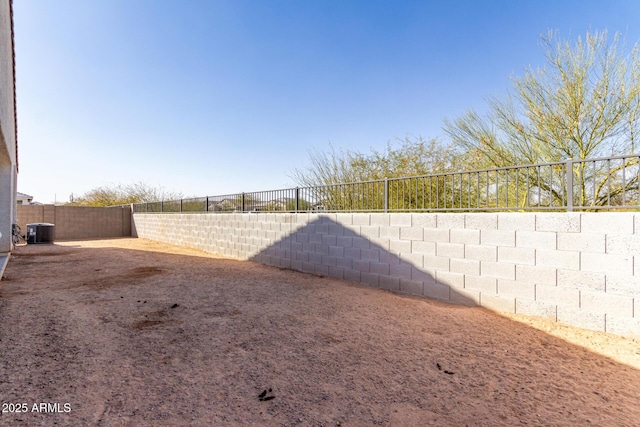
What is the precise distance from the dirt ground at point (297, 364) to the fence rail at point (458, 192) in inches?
73.5

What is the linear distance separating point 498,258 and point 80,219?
1853cm

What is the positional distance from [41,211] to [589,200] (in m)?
20.6

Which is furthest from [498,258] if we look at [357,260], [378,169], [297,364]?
[378,169]

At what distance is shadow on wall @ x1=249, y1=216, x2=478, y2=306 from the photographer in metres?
4.23

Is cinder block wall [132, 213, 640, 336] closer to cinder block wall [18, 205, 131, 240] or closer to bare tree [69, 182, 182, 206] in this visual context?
cinder block wall [18, 205, 131, 240]

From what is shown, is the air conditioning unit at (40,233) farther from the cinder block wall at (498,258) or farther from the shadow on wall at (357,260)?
the cinder block wall at (498,258)

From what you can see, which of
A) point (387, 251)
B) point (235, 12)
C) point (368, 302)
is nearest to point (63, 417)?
point (368, 302)

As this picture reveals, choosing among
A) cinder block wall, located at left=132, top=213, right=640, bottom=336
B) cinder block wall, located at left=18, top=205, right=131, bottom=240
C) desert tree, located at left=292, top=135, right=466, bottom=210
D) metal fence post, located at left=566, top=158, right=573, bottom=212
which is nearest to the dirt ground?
cinder block wall, located at left=132, top=213, right=640, bottom=336

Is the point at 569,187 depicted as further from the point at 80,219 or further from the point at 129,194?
the point at 129,194

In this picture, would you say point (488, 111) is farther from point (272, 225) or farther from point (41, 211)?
point (41, 211)

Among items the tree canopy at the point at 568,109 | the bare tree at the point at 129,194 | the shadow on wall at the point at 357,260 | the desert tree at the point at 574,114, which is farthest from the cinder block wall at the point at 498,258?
the bare tree at the point at 129,194

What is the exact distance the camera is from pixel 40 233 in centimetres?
1153

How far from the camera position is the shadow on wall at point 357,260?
4.23 metres

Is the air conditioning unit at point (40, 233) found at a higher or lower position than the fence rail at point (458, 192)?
lower
